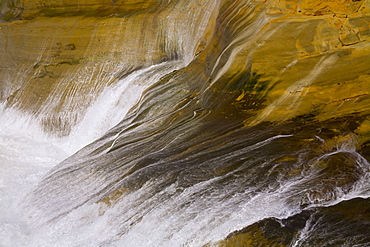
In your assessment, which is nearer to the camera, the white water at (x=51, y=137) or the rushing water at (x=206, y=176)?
the rushing water at (x=206, y=176)

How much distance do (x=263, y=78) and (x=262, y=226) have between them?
1.53 meters

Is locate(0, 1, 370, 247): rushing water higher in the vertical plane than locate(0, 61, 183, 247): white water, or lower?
lower

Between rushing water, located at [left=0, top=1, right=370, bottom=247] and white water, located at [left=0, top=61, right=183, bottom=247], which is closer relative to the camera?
rushing water, located at [left=0, top=1, right=370, bottom=247]


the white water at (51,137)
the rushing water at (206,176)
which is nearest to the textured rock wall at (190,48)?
the rushing water at (206,176)

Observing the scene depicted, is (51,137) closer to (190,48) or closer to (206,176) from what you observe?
(190,48)

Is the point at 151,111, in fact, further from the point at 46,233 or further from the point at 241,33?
the point at 46,233

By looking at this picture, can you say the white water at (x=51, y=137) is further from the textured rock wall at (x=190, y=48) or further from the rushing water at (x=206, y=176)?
the textured rock wall at (x=190, y=48)

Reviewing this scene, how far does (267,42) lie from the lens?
4.19 m

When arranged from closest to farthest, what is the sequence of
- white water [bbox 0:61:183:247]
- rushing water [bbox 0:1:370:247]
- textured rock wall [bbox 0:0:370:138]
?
rushing water [bbox 0:1:370:247], textured rock wall [bbox 0:0:370:138], white water [bbox 0:61:183:247]

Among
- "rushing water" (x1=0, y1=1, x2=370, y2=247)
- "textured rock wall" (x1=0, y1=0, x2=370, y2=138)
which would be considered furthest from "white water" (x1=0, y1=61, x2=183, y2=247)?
"textured rock wall" (x1=0, y1=0, x2=370, y2=138)

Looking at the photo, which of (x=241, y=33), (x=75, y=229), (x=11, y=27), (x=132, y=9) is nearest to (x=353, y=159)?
(x=241, y=33)

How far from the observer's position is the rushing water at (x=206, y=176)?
3473 mm

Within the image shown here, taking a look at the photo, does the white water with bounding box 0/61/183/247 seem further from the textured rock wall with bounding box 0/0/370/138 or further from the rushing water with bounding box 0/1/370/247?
the textured rock wall with bounding box 0/0/370/138

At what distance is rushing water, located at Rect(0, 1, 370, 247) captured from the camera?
11.4 ft
